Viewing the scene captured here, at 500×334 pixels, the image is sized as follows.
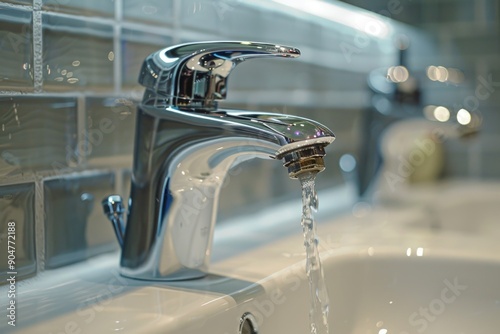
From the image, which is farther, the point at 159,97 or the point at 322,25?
the point at 322,25

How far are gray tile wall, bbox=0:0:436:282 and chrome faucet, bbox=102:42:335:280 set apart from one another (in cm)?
6

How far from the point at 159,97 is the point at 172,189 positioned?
0.22ft

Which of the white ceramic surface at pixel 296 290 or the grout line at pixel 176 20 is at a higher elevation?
the grout line at pixel 176 20

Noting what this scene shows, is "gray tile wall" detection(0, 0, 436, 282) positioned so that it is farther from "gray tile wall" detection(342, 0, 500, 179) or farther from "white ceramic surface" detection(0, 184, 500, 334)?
"gray tile wall" detection(342, 0, 500, 179)

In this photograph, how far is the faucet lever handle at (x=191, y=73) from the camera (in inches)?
17.6

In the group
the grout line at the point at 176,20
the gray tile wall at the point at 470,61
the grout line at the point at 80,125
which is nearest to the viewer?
the grout line at the point at 80,125

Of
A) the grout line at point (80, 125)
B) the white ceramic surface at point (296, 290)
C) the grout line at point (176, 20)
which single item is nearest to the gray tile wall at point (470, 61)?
the white ceramic surface at point (296, 290)

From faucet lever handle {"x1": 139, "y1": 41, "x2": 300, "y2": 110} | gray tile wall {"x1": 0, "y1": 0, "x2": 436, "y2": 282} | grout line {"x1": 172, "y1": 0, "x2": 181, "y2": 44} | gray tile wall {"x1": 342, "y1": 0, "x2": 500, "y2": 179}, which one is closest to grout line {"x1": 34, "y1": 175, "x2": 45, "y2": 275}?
gray tile wall {"x1": 0, "y1": 0, "x2": 436, "y2": 282}

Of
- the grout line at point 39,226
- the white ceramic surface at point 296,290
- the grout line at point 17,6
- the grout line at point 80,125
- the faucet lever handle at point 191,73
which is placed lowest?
the white ceramic surface at point 296,290

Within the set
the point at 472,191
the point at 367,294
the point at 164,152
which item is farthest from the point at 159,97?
the point at 472,191

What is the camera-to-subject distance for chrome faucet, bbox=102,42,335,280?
0.44 m

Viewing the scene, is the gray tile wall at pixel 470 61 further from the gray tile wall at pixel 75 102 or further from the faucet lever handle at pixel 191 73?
the faucet lever handle at pixel 191 73

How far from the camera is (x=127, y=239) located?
49 cm

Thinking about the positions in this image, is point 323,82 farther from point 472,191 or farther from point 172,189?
point 172,189
